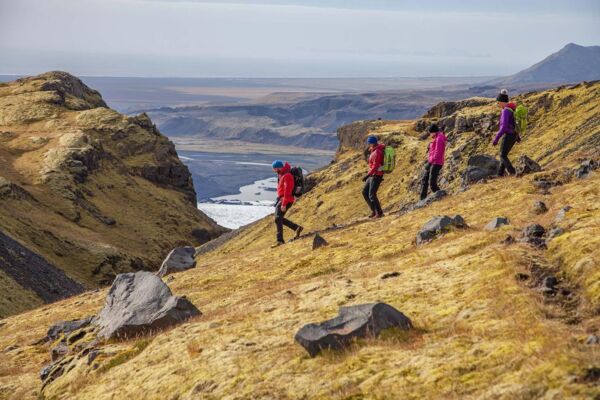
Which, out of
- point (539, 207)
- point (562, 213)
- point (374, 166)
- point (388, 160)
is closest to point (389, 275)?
point (562, 213)

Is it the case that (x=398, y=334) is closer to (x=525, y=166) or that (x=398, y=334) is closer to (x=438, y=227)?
(x=438, y=227)

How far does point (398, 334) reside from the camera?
566 inches

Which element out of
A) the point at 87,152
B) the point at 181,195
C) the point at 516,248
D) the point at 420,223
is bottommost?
the point at 181,195

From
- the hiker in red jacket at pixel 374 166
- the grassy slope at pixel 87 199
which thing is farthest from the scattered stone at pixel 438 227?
the grassy slope at pixel 87 199

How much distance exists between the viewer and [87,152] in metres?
111

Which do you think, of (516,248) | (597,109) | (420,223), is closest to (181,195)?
(597,109)

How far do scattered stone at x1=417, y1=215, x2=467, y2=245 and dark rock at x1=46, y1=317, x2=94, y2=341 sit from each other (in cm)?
1404

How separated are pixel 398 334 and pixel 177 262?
1069 inches

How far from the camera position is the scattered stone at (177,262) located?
127ft

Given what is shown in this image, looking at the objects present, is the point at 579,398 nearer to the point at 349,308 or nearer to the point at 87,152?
the point at 349,308

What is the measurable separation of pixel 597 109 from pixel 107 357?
218 ft

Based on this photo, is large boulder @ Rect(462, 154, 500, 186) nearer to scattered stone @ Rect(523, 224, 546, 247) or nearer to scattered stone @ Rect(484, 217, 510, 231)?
scattered stone @ Rect(484, 217, 510, 231)

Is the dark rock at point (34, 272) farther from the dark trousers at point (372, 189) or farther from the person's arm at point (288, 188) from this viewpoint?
the dark trousers at point (372, 189)

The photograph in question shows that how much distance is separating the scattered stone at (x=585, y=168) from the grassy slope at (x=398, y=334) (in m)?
2.12
